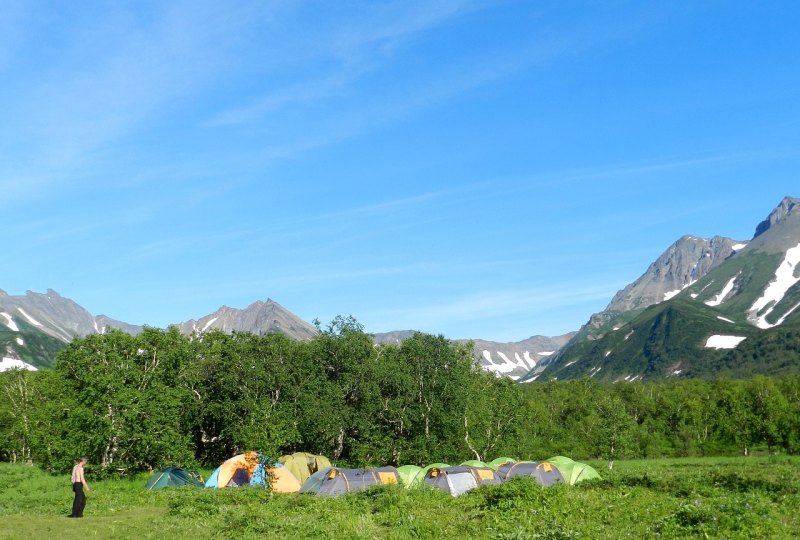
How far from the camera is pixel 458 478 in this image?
41.4m

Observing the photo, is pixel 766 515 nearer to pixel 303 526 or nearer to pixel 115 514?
pixel 303 526

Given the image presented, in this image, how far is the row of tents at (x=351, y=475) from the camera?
41469 millimetres

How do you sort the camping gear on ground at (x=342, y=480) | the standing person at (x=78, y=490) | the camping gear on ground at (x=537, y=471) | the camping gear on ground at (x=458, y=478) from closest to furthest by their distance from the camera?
the standing person at (x=78, y=490), the camping gear on ground at (x=458, y=478), the camping gear on ground at (x=342, y=480), the camping gear on ground at (x=537, y=471)

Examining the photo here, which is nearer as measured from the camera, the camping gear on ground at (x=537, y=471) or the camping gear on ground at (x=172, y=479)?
the camping gear on ground at (x=537, y=471)

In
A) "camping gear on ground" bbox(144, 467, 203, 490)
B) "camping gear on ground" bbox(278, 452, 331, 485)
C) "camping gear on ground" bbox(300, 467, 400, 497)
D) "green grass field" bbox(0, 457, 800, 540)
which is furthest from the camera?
"camping gear on ground" bbox(278, 452, 331, 485)

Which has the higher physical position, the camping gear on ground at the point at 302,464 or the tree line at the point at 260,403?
the tree line at the point at 260,403

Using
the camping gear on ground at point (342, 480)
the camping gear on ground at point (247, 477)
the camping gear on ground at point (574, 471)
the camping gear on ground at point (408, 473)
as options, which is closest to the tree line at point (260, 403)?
the camping gear on ground at point (247, 477)

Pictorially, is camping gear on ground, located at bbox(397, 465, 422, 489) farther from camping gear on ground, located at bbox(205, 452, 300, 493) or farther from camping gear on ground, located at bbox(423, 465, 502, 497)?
camping gear on ground, located at bbox(205, 452, 300, 493)

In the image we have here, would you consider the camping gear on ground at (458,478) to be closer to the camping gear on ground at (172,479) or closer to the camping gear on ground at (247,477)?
the camping gear on ground at (247,477)

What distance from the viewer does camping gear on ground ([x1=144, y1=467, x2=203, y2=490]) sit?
47203 mm

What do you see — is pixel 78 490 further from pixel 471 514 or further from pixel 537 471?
pixel 537 471

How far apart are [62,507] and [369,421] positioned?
42067 mm

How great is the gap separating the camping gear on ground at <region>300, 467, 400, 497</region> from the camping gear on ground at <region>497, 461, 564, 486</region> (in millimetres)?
8458

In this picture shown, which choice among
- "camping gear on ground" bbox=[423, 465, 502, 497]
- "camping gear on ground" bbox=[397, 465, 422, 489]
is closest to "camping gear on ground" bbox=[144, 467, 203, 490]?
"camping gear on ground" bbox=[397, 465, 422, 489]
